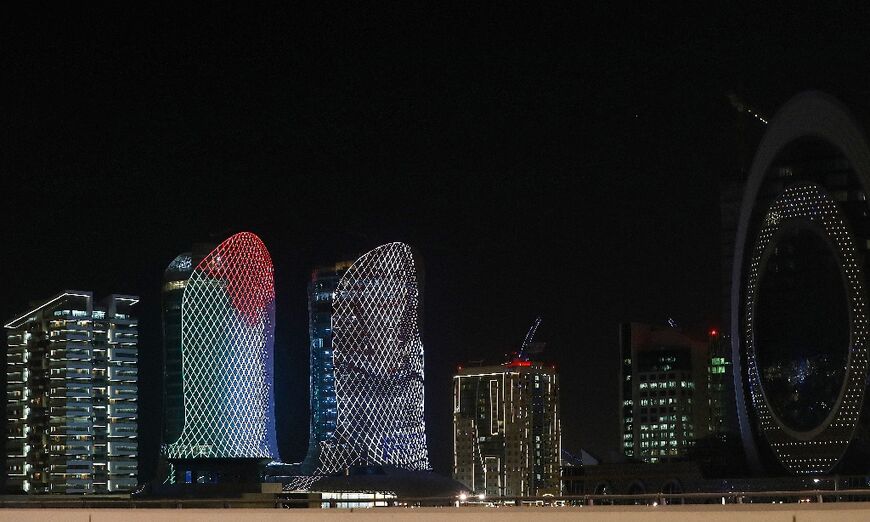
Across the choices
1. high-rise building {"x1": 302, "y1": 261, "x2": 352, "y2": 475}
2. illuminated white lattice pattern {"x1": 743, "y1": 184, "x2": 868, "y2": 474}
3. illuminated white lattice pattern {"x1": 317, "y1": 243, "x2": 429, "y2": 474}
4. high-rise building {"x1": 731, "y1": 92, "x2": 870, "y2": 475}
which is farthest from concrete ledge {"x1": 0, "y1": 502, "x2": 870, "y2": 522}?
high-rise building {"x1": 302, "y1": 261, "x2": 352, "y2": 475}

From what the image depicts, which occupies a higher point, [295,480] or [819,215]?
[819,215]

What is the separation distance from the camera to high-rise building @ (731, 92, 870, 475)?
142m

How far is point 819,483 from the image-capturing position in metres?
142

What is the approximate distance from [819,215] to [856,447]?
20.7 metres

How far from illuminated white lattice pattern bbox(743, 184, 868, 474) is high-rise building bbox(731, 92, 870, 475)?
0.09m

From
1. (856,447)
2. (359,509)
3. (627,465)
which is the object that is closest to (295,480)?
(627,465)

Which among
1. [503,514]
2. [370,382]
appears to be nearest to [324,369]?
[370,382]

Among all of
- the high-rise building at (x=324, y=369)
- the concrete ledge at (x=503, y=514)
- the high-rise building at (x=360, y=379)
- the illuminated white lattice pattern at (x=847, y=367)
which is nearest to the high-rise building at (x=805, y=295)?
the illuminated white lattice pattern at (x=847, y=367)

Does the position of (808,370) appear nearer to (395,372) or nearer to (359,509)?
(395,372)

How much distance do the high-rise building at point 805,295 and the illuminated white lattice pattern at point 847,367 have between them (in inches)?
3.5

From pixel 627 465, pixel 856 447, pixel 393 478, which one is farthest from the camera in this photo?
pixel 627 465

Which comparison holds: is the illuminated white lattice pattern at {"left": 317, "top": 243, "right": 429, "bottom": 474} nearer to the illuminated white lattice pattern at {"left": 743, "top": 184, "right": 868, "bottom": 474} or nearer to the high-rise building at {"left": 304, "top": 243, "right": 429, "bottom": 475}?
the high-rise building at {"left": 304, "top": 243, "right": 429, "bottom": 475}

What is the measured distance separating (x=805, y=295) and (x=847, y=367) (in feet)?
30.4

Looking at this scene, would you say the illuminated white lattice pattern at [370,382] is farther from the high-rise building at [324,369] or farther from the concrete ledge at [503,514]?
the concrete ledge at [503,514]
